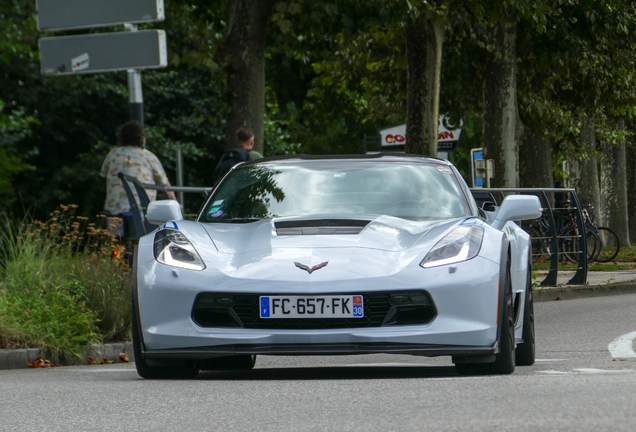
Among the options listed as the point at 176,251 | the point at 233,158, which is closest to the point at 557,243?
the point at 233,158

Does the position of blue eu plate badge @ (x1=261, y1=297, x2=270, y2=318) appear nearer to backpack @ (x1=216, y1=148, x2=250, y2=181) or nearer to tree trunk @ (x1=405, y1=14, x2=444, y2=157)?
backpack @ (x1=216, y1=148, x2=250, y2=181)

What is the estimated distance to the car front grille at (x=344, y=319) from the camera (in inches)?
236

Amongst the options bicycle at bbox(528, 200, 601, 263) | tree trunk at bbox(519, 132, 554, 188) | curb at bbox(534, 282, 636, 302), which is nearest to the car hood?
curb at bbox(534, 282, 636, 302)

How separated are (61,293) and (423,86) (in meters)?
9.37

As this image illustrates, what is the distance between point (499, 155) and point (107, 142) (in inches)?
638

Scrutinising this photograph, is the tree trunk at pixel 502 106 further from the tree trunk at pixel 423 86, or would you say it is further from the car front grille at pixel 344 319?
the car front grille at pixel 344 319

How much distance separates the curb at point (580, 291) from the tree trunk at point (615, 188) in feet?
51.4

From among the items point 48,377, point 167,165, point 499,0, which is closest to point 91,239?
point 48,377

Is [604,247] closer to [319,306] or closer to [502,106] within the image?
[502,106]

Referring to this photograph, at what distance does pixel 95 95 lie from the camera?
34625 mm

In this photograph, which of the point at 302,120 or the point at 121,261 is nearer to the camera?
the point at 121,261

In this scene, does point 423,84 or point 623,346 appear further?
point 423,84

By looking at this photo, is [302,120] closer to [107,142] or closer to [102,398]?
[107,142]

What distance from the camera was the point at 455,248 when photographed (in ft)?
20.4
